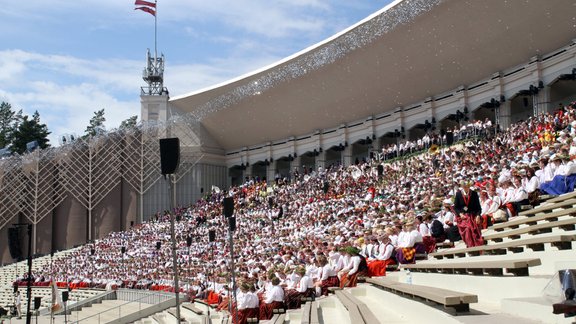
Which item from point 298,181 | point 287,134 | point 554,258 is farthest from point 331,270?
point 287,134

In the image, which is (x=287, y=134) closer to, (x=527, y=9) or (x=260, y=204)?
(x=260, y=204)

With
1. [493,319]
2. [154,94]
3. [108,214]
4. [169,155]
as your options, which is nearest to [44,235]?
[108,214]

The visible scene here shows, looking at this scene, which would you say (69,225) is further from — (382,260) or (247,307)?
(382,260)

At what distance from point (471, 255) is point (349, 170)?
1126 inches

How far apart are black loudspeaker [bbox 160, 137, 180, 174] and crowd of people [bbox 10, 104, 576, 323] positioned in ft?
15.4

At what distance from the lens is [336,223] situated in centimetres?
2572

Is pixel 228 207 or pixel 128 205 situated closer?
pixel 228 207

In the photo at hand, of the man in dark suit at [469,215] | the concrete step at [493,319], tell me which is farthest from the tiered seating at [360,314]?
the man in dark suit at [469,215]

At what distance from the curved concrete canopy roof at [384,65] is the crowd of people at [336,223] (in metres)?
4.82

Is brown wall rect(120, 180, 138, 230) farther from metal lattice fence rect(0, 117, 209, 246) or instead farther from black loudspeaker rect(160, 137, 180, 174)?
black loudspeaker rect(160, 137, 180, 174)

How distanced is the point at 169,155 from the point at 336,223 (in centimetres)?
1768

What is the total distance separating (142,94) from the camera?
177 feet

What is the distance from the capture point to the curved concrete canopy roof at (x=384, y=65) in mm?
31203

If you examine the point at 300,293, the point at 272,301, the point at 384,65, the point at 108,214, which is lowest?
the point at 272,301
